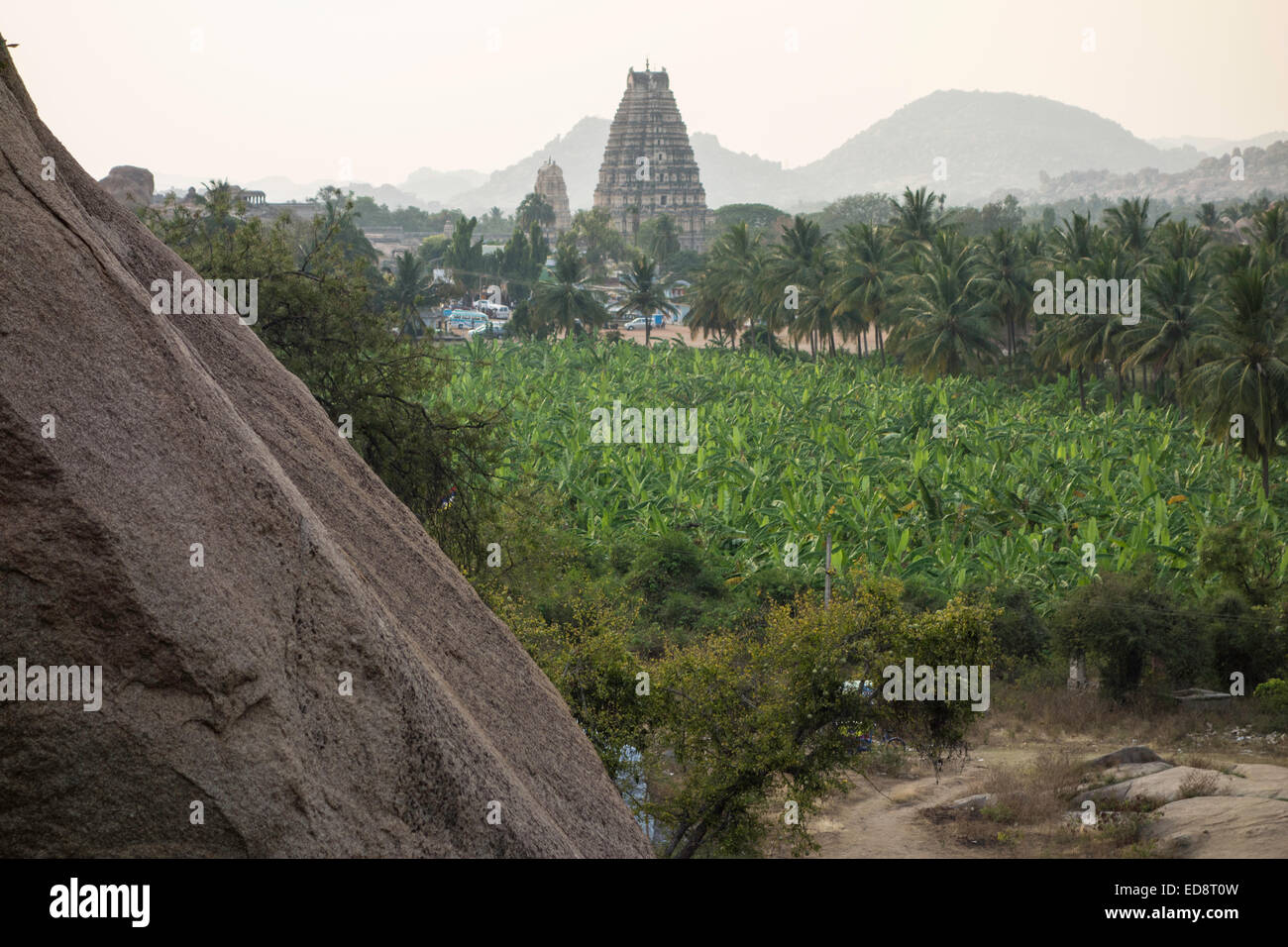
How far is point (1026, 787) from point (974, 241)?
146ft

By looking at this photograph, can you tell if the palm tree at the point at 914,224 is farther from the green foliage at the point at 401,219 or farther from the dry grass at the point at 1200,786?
the green foliage at the point at 401,219

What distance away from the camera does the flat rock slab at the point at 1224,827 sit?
1698 cm

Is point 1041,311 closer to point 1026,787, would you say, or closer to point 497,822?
point 1026,787

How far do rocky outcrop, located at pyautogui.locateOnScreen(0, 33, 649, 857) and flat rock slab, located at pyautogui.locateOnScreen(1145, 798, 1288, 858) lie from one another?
13.5 m

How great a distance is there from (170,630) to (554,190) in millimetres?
178957

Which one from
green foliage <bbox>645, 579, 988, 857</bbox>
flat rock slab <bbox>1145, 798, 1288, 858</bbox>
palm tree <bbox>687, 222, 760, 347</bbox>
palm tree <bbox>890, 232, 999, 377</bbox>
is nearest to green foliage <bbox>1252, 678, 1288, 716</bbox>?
flat rock slab <bbox>1145, 798, 1288, 858</bbox>

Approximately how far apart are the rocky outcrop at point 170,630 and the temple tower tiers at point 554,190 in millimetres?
171614

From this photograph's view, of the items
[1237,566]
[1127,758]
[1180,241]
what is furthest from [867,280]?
[1127,758]

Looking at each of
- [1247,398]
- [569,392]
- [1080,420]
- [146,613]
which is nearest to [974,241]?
[1080,420]

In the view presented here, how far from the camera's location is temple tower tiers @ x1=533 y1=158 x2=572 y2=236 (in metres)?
177

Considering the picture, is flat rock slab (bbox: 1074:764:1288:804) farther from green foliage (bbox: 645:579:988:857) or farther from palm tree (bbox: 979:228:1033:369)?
palm tree (bbox: 979:228:1033:369)

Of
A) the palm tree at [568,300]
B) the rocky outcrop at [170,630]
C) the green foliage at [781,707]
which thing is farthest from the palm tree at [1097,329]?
the rocky outcrop at [170,630]
